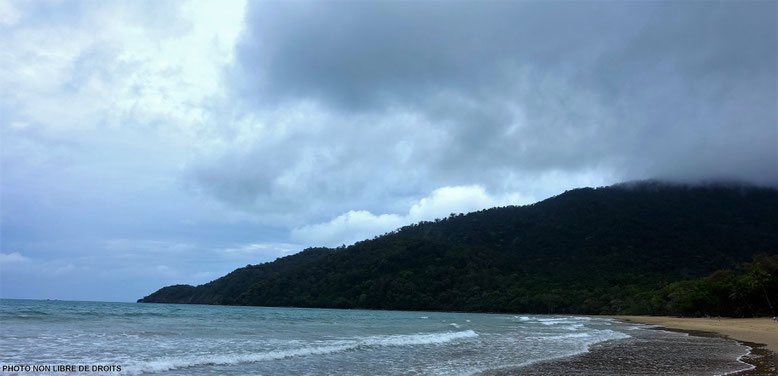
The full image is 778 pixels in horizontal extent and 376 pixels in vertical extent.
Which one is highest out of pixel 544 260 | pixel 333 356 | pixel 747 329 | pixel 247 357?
pixel 544 260

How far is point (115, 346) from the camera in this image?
18.3 meters

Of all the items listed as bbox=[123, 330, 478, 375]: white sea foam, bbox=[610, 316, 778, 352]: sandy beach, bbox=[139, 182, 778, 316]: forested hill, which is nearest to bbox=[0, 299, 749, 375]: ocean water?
bbox=[123, 330, 478, 375]: white sea foam

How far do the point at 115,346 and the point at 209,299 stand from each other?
124954 mm

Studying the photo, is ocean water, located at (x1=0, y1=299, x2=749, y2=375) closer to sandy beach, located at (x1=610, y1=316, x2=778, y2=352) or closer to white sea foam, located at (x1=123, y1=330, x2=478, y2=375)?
white sea foam, located at (x1=123, y1=330, x2=478, y2=375)

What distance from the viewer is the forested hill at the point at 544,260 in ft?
340

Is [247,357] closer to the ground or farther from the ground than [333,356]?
farther from the ground

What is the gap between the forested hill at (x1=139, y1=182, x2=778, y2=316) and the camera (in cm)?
10375

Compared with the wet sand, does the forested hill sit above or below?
above

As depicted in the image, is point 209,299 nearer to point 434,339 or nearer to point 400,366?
point 434,339

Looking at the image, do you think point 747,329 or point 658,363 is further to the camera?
point 747,329

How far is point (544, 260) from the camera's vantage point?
12206cm

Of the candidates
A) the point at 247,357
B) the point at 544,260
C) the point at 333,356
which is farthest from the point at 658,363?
the point at 544,260

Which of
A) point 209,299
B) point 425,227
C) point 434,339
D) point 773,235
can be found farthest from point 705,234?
point 209,299

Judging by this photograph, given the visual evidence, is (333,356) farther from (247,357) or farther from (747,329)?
(747,329)
